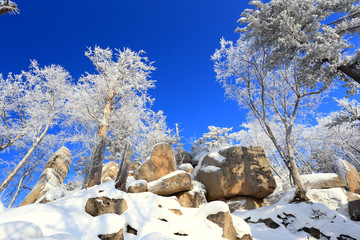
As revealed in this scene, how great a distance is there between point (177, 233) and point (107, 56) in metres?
12.3

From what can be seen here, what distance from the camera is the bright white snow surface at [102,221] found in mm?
2510

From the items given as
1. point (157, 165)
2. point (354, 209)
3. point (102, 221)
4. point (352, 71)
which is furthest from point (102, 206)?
point (354, 209)

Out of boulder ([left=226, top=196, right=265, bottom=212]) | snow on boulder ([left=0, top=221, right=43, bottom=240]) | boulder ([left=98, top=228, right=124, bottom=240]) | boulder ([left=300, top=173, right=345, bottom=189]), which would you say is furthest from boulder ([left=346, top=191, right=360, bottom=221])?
snow on boulder ([left=0, top=221, right=43, bottom=240])

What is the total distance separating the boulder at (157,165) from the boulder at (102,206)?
6.77 meters

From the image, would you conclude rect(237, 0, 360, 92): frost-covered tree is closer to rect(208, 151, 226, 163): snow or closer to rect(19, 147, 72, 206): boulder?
rect(208, 151, 226, 163): snow

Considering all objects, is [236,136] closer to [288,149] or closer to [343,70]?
[288,149]

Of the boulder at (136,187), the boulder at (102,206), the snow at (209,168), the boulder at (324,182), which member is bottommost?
the boulder at (102,206)

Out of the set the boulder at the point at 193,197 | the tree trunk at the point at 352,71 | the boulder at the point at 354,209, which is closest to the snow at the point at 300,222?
the boulder at the point at 354,209

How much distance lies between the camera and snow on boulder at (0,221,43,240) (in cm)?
220

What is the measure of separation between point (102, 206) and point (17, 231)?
322 centimetres

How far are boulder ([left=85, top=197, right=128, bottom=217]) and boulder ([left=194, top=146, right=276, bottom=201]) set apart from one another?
7358 millimetres

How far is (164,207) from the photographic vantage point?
6754mm

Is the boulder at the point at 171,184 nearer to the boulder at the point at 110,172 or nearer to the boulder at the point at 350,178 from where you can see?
the boulder at the point at 110,172

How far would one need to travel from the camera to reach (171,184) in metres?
10.2
